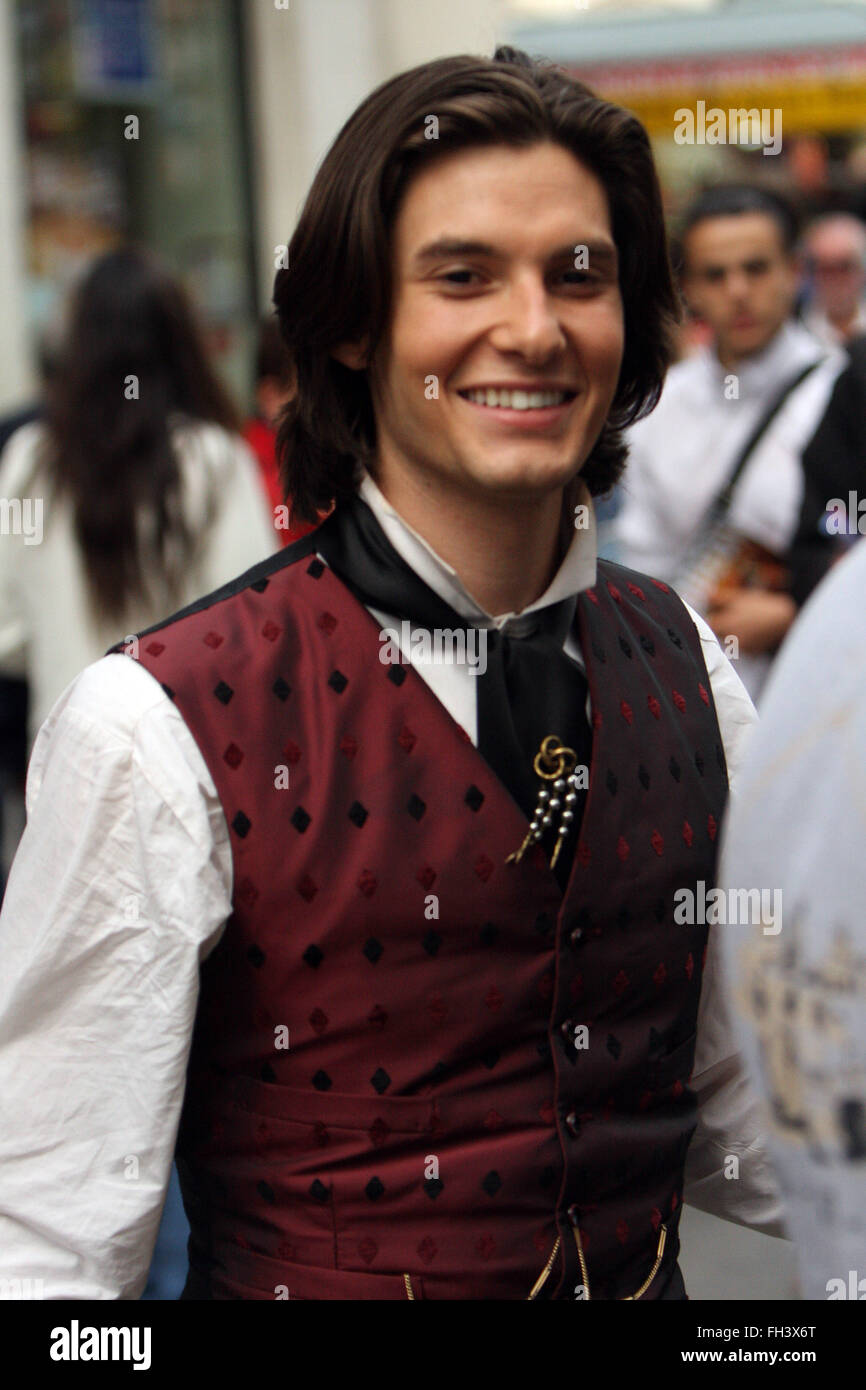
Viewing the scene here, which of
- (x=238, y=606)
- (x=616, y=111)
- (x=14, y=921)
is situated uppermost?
(x=616, y=111)

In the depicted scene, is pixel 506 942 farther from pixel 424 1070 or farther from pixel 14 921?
pixel 14 921

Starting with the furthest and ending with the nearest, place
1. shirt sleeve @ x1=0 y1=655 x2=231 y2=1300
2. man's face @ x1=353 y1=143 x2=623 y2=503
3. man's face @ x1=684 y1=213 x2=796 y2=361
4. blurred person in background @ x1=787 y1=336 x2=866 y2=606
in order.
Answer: man's face @ x1=684 y1=213 x2=796 y2=361 < blurred person in background @ x1=787 y1=336 x2=866 y2=606 < man's face @ x1=353 y1=143 x2=623 y2=503 < shirt sleeve @ x1=0 y1=655 x2=231 y2=1300

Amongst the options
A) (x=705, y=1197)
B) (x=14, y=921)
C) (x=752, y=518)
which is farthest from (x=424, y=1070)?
(x=752, y=518)

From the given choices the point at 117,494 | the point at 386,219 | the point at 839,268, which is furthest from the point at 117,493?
the point at 839,268

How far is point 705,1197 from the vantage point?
232cm

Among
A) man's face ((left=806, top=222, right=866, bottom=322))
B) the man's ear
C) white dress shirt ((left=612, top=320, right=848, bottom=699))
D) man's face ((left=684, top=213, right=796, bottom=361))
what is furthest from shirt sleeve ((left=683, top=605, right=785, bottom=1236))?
man's face ((left=806, top=222, right=866, bottom=322))

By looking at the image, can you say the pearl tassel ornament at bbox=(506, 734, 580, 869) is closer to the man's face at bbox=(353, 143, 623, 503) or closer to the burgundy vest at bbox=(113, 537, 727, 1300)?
the burgundy vest at bbox=(113, 537, 727, 1300)

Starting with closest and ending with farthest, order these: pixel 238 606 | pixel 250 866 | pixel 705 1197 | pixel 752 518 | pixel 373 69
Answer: pixel 250 866, pixel 238 606, pixel 705 1197, pixel 752 518, pixel 373 69

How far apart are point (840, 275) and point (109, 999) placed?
309 inches

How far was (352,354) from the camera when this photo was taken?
212 cm

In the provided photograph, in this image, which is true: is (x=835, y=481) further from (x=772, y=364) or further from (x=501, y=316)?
(x=501, y=316)

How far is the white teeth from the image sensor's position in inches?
77.9

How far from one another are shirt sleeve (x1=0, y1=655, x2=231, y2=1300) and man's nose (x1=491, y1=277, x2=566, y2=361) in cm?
50

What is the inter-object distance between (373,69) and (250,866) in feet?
32.1
